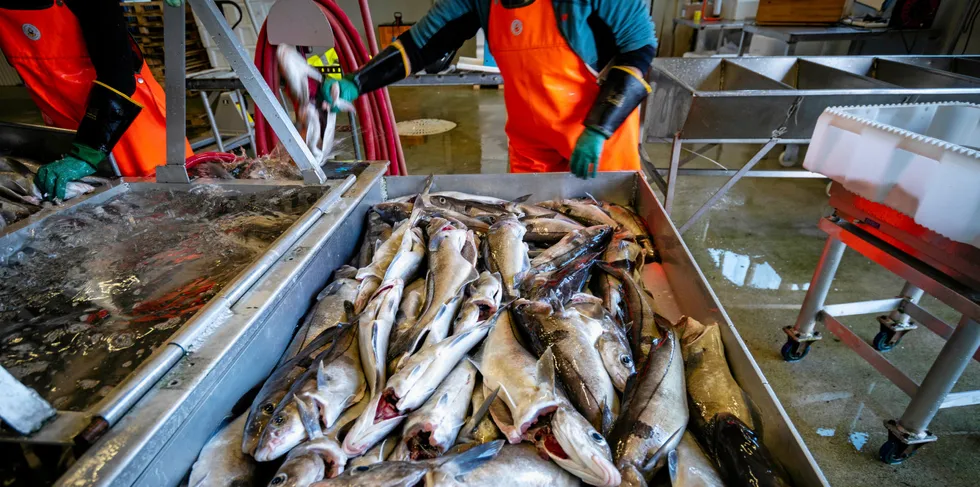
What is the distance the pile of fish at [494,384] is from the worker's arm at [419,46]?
4.22 ft

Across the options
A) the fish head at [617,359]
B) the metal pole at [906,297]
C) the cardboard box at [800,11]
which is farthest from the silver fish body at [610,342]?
the cardboard box at [800,11]

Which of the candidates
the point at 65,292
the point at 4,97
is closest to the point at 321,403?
the point at 65,292

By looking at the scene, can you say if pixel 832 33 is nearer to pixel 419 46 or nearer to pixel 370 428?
pixel 419 46

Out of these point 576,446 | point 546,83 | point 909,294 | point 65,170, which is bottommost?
point 909,294

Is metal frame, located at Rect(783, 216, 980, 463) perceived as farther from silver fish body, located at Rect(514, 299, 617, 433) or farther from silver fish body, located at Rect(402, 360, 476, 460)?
silver fish body, located at Rect(402, 360, 476, 460)

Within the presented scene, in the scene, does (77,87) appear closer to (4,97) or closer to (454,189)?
(454,189)

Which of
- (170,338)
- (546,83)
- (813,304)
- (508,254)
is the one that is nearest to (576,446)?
(508,254)

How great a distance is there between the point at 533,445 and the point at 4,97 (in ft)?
53.5

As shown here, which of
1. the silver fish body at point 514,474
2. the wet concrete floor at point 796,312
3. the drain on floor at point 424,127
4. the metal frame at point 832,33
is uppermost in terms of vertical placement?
the metal frame at point 832,33

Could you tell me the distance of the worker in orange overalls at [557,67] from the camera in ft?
7.42

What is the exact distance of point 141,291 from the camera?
5.16 ft

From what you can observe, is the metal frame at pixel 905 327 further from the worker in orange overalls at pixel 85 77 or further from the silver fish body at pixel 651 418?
the worker in orange overalls at pixel 85 77

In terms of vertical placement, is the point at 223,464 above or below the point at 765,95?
below

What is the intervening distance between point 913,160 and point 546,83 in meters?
1.63
